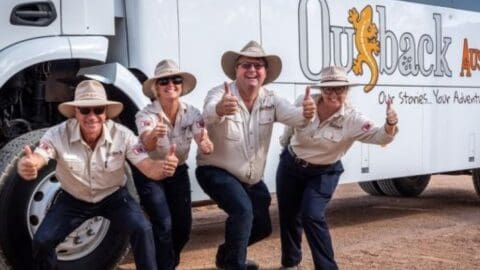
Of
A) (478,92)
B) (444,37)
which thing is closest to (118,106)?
(444,37)

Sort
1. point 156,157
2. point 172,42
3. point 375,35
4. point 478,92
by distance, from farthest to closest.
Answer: point 478,92 < point 375,35 < point 172,42 < point 156,157

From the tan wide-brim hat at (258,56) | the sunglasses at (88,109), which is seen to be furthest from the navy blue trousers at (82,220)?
the tan wide-brim hat at (258,56)

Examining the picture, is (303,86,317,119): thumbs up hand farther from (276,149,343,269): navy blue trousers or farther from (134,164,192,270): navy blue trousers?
(134,164,192,270): navy blue trousers

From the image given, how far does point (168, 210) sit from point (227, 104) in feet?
2.58

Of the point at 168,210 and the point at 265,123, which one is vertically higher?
the point at 265,123

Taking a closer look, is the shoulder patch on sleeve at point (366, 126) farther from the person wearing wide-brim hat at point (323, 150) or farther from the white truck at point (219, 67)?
the white truck at point (219, 67)

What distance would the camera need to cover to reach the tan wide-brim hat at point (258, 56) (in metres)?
5.18

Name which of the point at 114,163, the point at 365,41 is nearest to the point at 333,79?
the point at 114,163

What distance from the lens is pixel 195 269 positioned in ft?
20.1

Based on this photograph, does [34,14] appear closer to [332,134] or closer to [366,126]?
[332,134]

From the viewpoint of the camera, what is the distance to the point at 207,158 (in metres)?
5.23

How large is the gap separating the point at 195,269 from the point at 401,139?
2.94m

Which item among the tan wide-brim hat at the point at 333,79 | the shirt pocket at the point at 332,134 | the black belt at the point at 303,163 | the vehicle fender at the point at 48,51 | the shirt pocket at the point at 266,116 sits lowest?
the black belt at the point at 303,163

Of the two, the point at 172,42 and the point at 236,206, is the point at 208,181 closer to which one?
the point at 236,206
